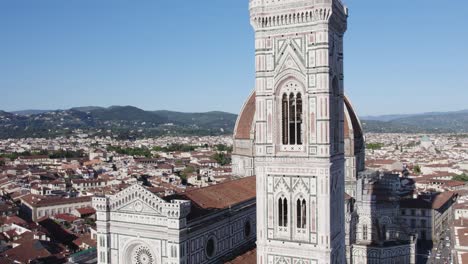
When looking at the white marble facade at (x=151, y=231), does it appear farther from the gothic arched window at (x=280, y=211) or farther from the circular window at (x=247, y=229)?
the gothic arched window at (x=280, y=211)

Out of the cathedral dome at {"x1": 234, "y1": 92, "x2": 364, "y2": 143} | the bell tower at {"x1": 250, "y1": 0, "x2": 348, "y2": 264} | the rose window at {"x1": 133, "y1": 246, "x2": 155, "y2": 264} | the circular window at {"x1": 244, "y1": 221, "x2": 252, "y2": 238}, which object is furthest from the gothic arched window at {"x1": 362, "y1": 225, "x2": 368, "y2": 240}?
the rose window at {"x1": 133, "y1": 246, "x2": 155, "y2": 264}

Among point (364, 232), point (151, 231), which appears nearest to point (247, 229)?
point (151, 231)

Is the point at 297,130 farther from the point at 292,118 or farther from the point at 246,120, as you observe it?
the point at 246,120

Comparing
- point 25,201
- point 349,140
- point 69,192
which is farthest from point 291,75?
point 69,192

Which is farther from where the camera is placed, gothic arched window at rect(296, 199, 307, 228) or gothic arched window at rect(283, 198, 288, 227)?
gothic arched window at rect(283, 198, 288, 227)

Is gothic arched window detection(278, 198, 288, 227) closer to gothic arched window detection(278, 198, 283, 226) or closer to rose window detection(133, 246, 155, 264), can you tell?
gothic arched window detection(278, 198, 283, 226)

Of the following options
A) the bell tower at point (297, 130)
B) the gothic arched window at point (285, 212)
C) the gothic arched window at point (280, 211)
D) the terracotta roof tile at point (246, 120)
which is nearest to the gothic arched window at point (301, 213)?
the bell tower at point (297, 130)

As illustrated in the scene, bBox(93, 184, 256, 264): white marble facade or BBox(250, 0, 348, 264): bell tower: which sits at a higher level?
BBox(250, 0, 348, 264): bell tower

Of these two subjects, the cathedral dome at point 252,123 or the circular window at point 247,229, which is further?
the cathedral dome at point 252,123
